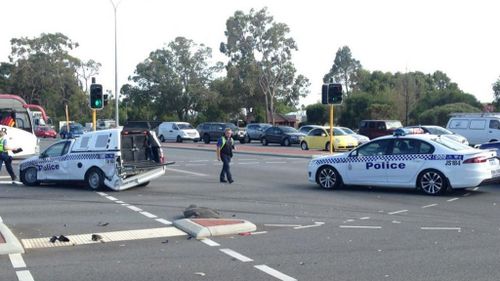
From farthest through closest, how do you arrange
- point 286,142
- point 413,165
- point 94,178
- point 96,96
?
point 286,142 < point 96,96 < point 94,178 < point 413,165

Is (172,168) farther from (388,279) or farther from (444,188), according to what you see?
(388,279)

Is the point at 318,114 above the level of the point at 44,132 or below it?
above

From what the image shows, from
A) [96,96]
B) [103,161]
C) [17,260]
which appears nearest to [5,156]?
[103,161]

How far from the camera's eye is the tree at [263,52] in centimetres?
7119

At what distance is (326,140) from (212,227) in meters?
28.3

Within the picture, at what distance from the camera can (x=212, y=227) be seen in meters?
10.4

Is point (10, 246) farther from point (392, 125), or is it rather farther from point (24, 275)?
point (392, 125)

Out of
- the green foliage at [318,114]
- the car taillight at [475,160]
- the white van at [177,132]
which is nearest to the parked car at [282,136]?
the white van at [177,132]

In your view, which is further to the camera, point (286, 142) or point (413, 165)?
point (286, 142)

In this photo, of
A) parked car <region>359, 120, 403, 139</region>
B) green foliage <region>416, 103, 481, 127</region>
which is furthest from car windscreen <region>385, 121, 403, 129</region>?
green foliage <region>416, 103, 481, 127</region>

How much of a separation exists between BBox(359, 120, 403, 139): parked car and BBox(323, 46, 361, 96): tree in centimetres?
6387

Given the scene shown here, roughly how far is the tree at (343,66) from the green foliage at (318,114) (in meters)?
30.0

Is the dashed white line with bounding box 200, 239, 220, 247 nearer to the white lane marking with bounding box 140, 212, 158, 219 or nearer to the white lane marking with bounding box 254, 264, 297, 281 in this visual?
the white lane marking with bounding box 254, 264, 297, 281

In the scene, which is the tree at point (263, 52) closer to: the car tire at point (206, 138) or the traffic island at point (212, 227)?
the car tire at point (206, 138)
